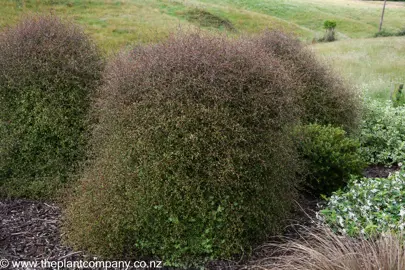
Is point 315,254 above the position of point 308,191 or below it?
above

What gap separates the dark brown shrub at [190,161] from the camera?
4.09 metres

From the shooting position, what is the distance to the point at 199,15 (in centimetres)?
2434

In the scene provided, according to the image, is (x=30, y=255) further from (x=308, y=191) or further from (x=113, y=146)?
(x=308, y=191)

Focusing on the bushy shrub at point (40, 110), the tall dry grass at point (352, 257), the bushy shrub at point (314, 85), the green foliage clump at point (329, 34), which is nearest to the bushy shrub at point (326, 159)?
the bushy shrub at point (314, 85)

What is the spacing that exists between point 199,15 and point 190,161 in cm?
2149

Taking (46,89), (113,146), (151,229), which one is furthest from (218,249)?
(46,89)

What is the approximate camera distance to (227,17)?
2784cm

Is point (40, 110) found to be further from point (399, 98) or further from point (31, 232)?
point (399, 98)

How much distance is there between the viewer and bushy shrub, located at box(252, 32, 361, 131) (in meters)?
6.35

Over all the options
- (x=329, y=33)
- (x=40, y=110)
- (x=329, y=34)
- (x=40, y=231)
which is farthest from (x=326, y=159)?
(x=329, y=33)

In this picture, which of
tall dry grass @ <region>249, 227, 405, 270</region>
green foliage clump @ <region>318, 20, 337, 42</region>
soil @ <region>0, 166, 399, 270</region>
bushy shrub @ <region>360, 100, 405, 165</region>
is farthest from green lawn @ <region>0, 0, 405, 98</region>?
tall dry grass @ <region>249, 227, 405, 270</region>

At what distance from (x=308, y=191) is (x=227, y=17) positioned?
2380 centimetres

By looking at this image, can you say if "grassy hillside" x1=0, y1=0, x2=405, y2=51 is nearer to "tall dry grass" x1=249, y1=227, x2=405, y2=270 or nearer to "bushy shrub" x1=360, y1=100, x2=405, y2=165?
"bushy shrub" x1=360, y1=100, x2=405, y2=165

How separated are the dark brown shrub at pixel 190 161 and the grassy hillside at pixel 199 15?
1980 millimetres
